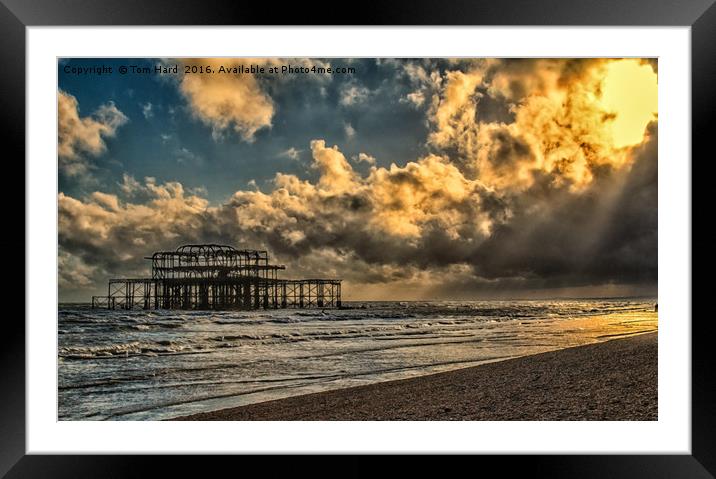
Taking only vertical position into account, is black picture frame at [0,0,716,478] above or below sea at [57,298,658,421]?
above

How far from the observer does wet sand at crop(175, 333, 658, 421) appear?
16.2 ft

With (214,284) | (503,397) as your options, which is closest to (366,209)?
(503,397)

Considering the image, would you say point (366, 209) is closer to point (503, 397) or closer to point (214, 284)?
point (503, 397)

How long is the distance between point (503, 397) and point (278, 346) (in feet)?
15.8

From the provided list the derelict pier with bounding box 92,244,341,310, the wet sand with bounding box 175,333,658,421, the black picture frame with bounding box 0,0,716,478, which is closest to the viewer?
the black picture frame with bounding box 0,0,716,478

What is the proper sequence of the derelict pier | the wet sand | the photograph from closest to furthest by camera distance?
the wet sand
the photograph
the derelict pier

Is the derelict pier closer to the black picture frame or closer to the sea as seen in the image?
the sea

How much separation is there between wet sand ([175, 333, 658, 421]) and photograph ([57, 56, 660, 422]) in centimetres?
3

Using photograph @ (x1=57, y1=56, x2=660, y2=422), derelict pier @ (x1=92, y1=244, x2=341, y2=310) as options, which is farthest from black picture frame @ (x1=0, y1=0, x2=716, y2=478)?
derelict pier @ (x1=92, y1=244, x2=341, y2=310)

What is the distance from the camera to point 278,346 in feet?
30.9

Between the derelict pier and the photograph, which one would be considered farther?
the derelict pier
